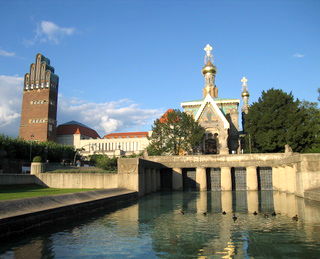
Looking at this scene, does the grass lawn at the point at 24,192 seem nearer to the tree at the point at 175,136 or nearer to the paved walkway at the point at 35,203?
the paved walkway at the point at 35,203

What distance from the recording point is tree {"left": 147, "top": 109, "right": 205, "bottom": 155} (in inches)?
2343

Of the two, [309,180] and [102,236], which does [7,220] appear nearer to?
[102,236]

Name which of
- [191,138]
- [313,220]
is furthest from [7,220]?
[191,138]

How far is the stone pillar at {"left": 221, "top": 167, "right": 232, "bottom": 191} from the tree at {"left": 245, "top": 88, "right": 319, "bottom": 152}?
1265 centimetres

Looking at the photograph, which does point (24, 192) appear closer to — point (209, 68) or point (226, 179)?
point (226, 179)

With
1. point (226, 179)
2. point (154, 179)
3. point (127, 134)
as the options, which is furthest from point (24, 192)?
point (127, 134)

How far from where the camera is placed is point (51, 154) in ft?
249

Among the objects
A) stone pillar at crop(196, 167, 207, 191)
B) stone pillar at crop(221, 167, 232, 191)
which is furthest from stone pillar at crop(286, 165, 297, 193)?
stone pillar at crop(196, 167, 207, 191)

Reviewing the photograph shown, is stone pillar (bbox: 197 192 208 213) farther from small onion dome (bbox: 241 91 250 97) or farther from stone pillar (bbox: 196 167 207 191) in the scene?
small onion dome (bbox: 241 91 250 97)

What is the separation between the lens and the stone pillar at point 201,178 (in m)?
49.2

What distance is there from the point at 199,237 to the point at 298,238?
456 cm

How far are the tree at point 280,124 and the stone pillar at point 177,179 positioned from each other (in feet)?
59.3

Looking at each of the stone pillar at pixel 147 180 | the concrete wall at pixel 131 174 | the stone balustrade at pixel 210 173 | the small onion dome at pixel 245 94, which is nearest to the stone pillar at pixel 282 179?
the stone balustrade at pixel 210 173

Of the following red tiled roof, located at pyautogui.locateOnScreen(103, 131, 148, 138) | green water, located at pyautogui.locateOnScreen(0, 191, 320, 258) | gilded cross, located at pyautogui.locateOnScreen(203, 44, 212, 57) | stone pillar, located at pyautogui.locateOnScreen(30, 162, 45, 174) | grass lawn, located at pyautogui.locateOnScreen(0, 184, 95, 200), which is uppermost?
gilded cross, located at pyautogui.locateOnScreen(203, 44, 212, 57)
